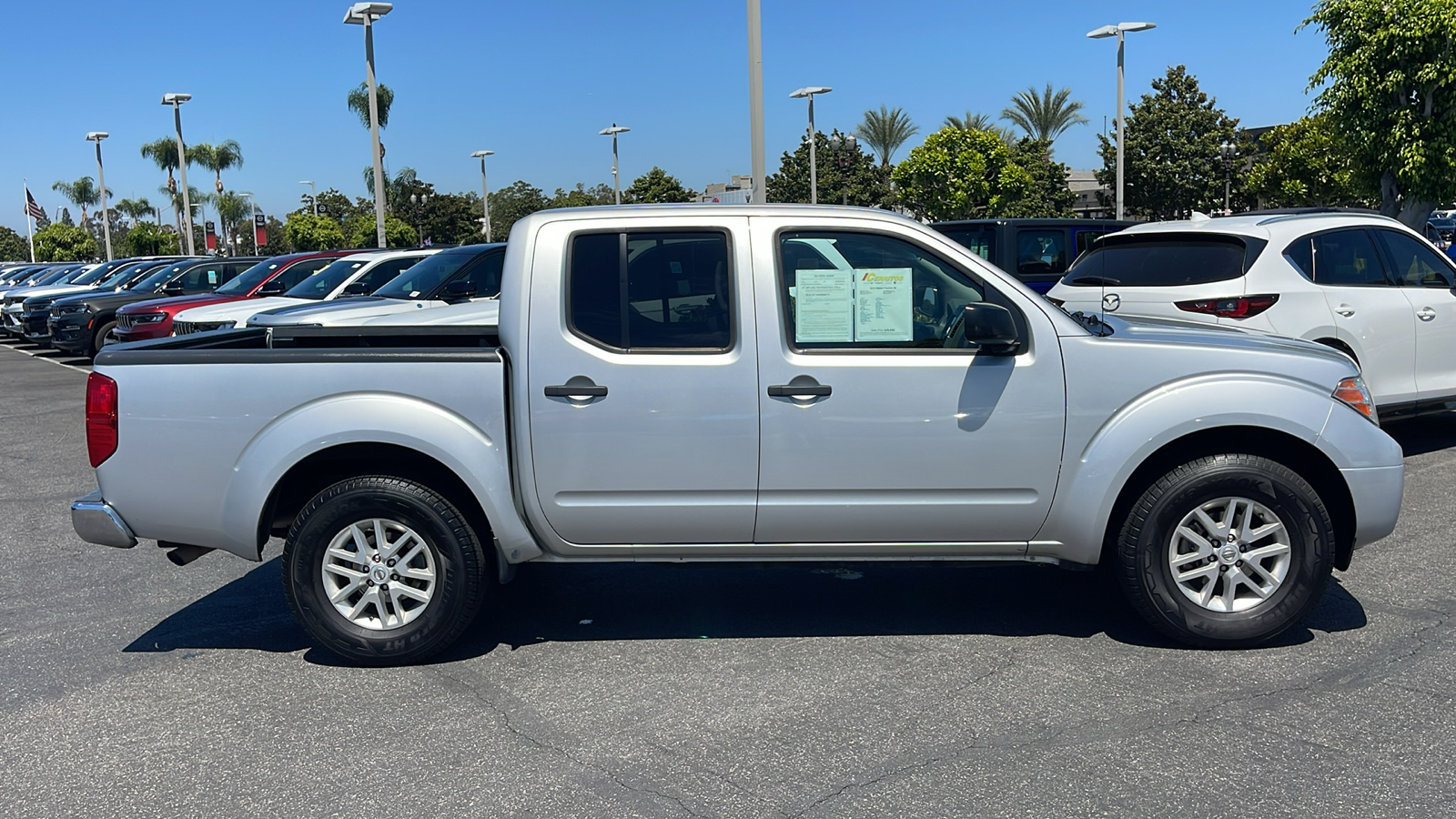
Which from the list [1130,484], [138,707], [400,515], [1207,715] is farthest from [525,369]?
[1207,715]

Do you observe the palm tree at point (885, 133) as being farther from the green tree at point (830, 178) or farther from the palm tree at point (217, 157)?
the palm tree at point (217, 157)

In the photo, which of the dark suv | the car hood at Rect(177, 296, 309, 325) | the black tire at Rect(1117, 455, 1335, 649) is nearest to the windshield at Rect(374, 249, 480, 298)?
the car hood at Rect(177, 296, 309, 325)

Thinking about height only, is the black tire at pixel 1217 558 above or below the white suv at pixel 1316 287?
below

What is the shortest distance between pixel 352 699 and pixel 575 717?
0.91 m

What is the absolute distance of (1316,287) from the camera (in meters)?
8.23

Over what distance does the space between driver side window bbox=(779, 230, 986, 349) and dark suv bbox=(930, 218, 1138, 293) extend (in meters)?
8.13

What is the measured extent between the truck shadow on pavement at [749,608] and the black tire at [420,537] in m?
0.23

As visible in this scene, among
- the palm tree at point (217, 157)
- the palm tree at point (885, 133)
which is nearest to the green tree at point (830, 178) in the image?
the palm tree at point (885, 133)

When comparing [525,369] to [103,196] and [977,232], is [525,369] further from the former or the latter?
[103,196]

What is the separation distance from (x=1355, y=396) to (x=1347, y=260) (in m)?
4.10

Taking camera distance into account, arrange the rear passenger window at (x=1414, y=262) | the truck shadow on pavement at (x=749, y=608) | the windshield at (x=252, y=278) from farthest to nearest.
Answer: the windshield at (x=252, y=278) → the rear passenger window at (x=1414, y=262) → the truck shadow on pavement at (x=749, y=608)

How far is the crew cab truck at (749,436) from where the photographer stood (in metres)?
4.75

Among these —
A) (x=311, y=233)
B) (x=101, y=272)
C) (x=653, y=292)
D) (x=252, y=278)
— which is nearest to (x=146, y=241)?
(x=311, y=233)

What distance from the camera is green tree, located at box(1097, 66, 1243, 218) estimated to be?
2023 inches
